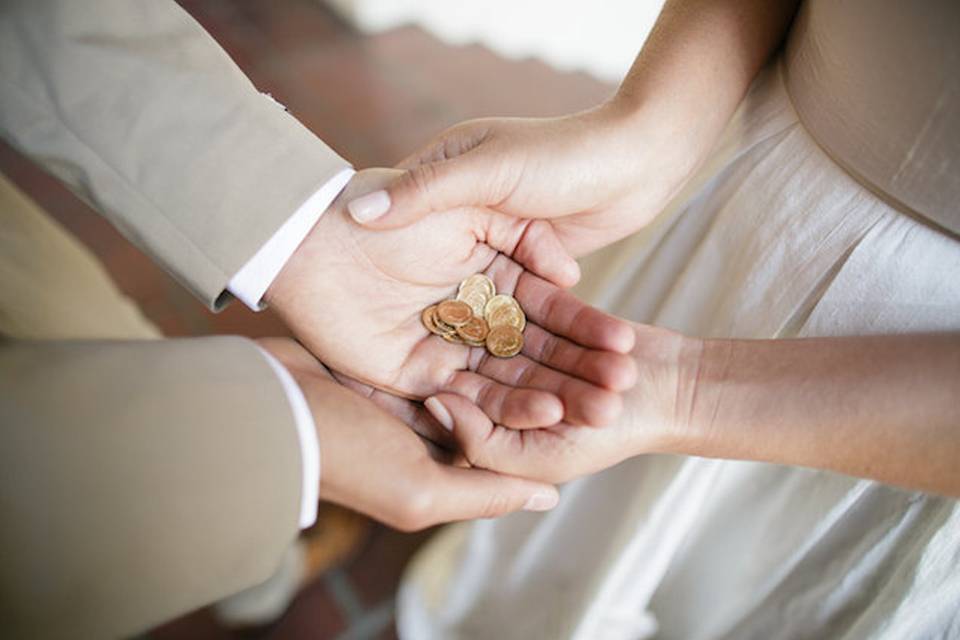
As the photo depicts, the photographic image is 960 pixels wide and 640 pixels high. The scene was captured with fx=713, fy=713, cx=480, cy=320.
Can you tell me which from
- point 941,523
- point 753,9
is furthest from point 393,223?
point 941,523

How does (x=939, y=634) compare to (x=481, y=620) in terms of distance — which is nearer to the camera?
(x=939, y=634)

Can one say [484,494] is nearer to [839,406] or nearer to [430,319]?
[430,319]

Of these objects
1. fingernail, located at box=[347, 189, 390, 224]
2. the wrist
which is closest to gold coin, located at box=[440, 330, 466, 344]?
fingernail, located at box=[347, 189, 390, 224]

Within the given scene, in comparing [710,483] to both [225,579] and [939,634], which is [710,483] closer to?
[939,634]

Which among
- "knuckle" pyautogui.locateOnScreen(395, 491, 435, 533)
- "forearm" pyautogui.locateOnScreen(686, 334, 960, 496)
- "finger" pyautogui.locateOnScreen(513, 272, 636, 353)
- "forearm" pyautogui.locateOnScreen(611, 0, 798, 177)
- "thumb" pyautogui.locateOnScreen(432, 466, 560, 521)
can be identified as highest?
"forearm" pyautogui.locateOnScreen(611, 0, 798, 177)

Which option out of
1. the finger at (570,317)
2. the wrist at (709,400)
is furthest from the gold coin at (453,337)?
the wrist at (709,400)

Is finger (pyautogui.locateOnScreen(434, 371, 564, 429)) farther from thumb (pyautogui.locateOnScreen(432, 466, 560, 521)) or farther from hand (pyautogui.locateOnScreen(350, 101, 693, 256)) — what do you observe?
hand (pyautogui.locateOnScreen(350, 101, 693, 256))

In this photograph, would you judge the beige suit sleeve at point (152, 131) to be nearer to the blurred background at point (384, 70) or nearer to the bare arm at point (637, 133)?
the bare arm at point (637, 133)
